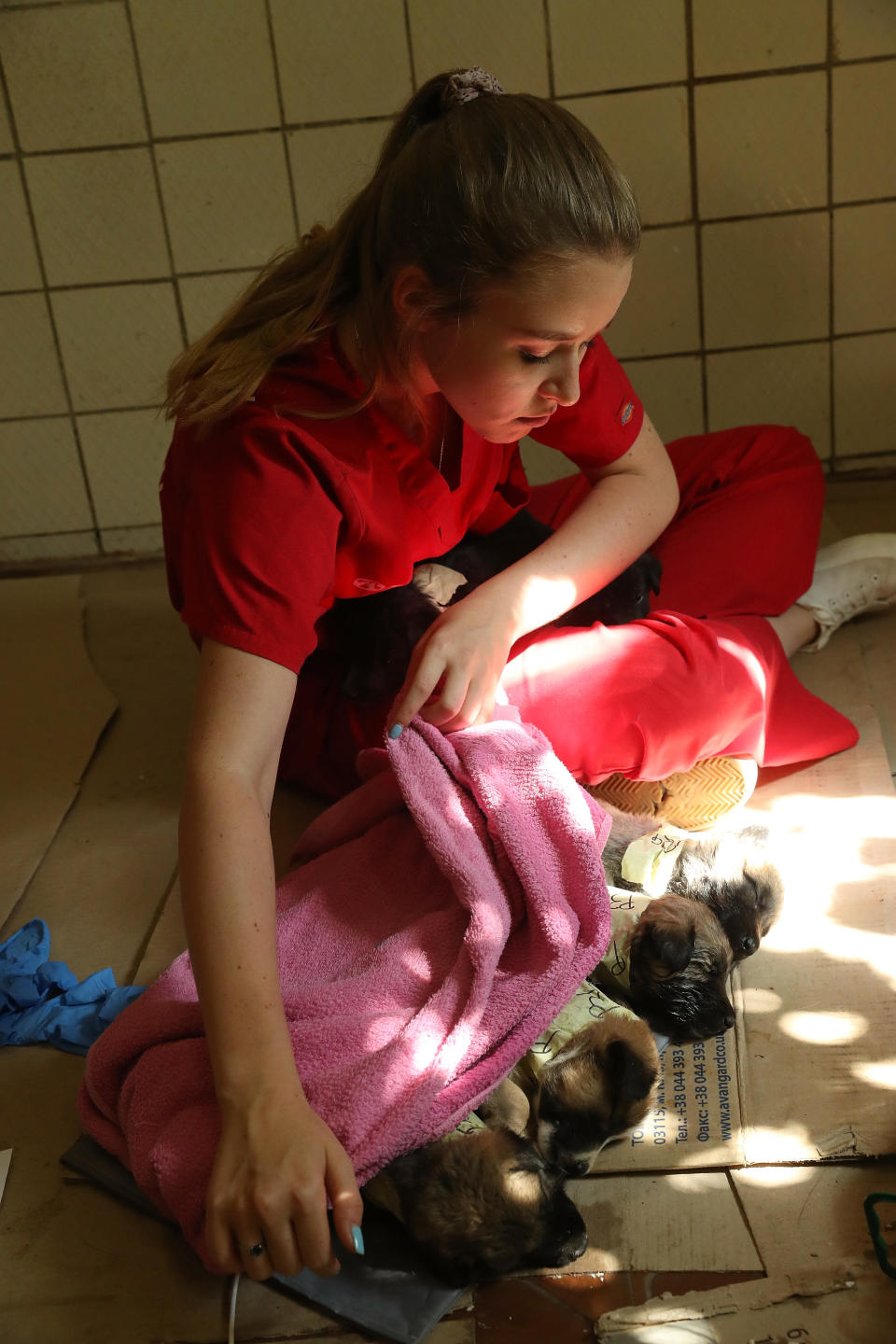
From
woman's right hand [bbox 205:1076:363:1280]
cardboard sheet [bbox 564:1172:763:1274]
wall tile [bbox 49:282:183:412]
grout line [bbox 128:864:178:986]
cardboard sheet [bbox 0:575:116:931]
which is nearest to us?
woman's right hand [bbox 205:1076:363:1280]

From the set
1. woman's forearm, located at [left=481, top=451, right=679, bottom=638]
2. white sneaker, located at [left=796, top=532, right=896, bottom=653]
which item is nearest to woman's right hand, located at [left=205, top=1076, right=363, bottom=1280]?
woman's forearm, located at [left=481, top=451, right=679, bottom=638]

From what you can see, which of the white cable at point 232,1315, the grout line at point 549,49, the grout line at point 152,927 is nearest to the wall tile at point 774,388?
the grout line at point 549,49

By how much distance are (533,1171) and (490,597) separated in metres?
0.54

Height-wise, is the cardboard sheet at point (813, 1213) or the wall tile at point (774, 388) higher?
the wall tile at point (774, 388)

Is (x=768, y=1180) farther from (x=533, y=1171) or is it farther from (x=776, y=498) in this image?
(x=776, y=498)

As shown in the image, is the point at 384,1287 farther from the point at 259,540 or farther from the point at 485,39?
the point at 485,39

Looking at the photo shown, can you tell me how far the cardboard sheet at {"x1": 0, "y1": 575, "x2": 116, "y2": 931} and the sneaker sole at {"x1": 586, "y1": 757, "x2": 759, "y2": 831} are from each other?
0.68 meters

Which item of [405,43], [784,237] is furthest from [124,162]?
[784,237]

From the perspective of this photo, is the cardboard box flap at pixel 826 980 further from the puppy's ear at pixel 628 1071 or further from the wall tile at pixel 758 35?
the wall tile at pixel 758 35

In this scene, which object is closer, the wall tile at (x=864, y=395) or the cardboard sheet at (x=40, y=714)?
the cardboard sheet at (x=40, y=714)

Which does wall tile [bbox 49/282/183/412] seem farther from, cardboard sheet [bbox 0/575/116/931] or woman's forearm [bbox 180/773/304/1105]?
woman's forearm [bbox 180/773/304/1105]

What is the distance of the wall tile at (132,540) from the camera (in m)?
2.17

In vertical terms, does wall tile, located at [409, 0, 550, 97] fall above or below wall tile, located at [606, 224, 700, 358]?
above

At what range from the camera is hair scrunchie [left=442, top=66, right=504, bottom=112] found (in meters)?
0.96
